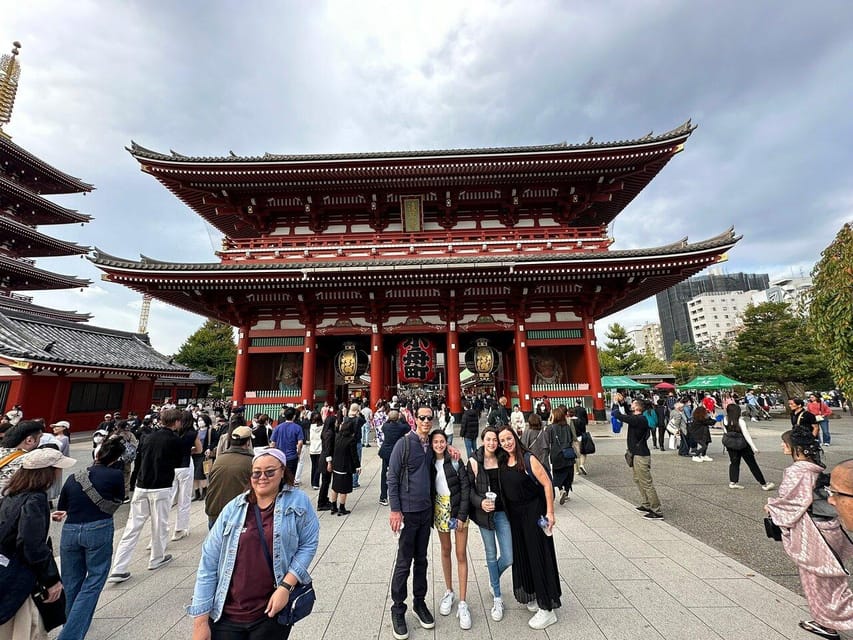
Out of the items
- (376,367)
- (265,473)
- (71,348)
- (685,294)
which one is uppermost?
(685,294)

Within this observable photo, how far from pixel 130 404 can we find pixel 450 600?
22.3 meters

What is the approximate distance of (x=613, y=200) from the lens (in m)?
17.6

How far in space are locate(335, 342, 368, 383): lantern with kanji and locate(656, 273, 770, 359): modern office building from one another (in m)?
115

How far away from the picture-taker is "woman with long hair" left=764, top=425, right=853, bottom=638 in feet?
9.60

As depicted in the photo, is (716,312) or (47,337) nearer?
(47,337)

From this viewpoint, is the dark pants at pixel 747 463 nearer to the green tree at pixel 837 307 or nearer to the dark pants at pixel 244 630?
the green tree at pixel 837 307

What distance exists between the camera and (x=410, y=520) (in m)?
3.29

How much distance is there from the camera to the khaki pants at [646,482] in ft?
18.6

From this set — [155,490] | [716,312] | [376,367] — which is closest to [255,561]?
[155,490]

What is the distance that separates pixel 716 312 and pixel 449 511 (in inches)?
4849

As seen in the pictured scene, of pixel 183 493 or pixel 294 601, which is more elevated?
pixel 294 601

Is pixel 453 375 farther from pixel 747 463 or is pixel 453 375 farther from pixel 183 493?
pixel 183 493

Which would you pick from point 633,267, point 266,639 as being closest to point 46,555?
point 266,639

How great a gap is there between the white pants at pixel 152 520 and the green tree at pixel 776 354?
31386 mm
